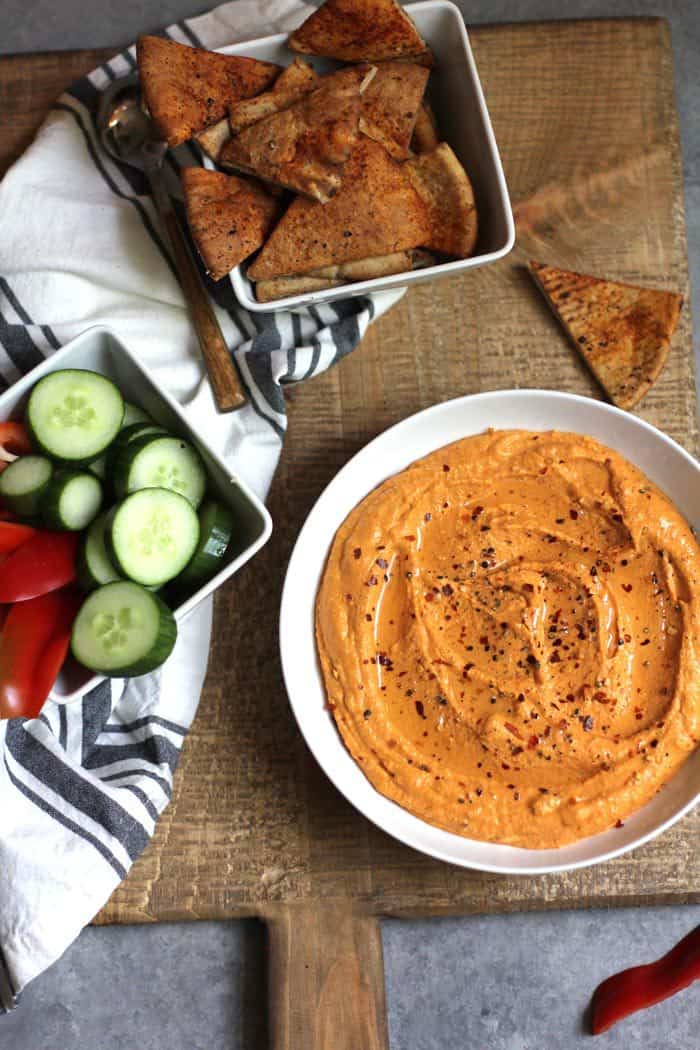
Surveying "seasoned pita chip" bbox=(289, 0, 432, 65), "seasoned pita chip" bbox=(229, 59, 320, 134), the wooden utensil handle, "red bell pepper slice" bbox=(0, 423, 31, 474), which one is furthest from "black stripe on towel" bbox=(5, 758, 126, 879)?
"seasoned pita chip" bbox=(289, 0, 432, 65)

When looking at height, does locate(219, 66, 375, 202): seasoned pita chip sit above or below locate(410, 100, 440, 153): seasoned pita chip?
above

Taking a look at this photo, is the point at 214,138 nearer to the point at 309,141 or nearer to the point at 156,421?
the point at 309,141

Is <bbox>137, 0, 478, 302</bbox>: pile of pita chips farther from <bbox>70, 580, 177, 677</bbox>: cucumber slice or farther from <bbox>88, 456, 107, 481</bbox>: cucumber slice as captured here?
<bbox>70, 580, 177, 677</bbox>: cucumber slice

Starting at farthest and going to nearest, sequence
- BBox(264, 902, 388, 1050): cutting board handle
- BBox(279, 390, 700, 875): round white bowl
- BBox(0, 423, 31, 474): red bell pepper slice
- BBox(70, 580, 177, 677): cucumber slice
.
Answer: BBox(264, 902, 388, 1050): cutting board handle → BBox(279, 390, 700, 875): round white bowl → BBox(0, 423, 31, 474): red bell pepper slice → BBox(70, 580, 177, 677): cucumber slice

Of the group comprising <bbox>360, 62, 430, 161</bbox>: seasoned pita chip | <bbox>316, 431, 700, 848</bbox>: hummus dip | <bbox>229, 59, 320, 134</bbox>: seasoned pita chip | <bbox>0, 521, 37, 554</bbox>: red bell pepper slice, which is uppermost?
<bbox>229, 59, 320, 134</bbox>: seasoned pita chip

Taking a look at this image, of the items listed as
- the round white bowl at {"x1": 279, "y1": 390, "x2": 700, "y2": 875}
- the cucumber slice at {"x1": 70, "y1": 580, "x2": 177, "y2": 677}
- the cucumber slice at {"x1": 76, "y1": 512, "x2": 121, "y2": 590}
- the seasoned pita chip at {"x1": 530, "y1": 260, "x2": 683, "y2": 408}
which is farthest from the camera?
the seasoned pita chip at {"x1": 530, "y1": 260, "x2": 683, "y2": 408}

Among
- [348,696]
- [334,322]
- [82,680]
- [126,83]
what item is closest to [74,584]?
[82,680]

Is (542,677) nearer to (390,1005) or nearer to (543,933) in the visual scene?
(543,933)
